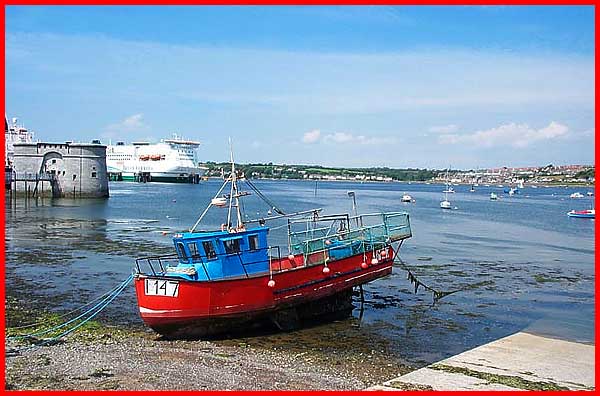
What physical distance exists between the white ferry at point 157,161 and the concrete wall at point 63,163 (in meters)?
64.8

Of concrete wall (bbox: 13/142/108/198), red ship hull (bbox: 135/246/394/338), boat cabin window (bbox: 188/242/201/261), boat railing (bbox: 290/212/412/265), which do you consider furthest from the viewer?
concrete wall (bbox: 13/142/108/198)

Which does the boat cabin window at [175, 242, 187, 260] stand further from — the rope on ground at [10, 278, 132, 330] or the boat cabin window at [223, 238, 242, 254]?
the rope on ground at [10, 278, 132, 330]

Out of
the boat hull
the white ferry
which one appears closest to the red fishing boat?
the boat hull

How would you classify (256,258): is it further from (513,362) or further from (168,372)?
(513,362)

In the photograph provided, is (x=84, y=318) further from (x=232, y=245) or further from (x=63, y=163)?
(x=63, y=163)

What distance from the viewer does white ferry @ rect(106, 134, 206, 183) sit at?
138 metres

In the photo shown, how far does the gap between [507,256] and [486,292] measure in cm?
1245

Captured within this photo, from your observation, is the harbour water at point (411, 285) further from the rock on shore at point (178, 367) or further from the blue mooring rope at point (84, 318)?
the rock on shore at point (178, 367)

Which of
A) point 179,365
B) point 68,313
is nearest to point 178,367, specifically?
point 179,365

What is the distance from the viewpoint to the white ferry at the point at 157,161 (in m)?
138

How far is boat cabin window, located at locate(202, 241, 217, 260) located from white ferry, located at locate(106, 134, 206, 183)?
122m

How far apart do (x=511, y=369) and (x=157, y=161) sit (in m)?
132

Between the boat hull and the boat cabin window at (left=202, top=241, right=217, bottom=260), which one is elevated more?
the boat cabin window at (left=202, top=241, right=217, bottom=260)

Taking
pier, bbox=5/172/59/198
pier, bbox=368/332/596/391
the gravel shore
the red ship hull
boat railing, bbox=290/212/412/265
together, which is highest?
pier, bbox=5/172/59/198
